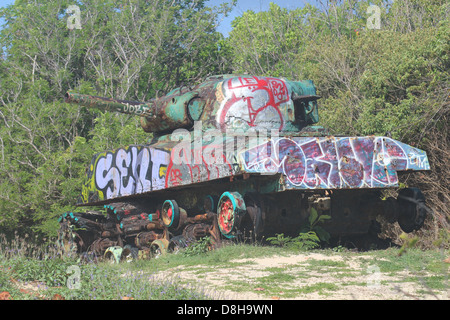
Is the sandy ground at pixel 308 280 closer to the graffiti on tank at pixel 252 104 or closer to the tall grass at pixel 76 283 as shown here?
the tall grass at pixel 76 283

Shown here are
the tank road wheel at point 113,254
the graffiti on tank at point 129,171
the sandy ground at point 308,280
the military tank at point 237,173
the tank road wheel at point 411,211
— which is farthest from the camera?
the tank road wheel at point 113,254

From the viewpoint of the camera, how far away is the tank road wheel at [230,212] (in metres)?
11.3

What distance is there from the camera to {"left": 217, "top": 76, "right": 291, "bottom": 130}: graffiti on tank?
1295 cm

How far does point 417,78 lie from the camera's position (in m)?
16.3

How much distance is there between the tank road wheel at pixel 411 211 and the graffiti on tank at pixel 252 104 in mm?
2834

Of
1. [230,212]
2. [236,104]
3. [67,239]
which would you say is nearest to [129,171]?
[236,104]

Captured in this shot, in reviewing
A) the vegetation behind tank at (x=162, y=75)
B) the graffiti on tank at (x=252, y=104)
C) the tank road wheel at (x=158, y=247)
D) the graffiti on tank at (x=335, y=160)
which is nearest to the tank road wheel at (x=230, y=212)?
the graffiti on tank at (x=335, y=160)

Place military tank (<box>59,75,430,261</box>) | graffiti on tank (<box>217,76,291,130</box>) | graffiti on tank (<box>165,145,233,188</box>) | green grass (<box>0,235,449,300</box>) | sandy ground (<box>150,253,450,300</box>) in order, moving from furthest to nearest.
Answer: graffiti on tank (<box>217,76,291,130</box>), graffiti on tank (<box>165,145,233,188</box>), military tank (<box>59,75,430,261</box>), sandy ground (<box>150,253,450,300</box>), green grass (<box>0,235,449,300</box>)

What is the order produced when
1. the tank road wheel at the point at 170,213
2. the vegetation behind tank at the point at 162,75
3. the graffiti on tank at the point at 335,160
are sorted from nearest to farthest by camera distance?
the graffiti on tank at the point at 335,160 → the tank road wheel at the point at 170,213 → the vegetation behind tank at the point at 162,75

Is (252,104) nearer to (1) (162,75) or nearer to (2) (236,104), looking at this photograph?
(2) (236,104)

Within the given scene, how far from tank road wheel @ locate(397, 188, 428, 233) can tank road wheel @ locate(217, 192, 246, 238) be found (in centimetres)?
318

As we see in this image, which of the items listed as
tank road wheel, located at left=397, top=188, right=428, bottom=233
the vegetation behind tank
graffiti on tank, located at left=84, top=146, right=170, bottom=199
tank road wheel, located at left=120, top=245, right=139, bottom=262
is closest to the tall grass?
graffiti on tank, located at left=84, top=146, right=170, bottom=199

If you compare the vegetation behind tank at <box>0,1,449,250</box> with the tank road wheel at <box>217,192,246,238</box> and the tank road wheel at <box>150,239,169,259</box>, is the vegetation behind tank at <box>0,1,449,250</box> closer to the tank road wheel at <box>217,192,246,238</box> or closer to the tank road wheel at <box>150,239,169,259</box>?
the tank road wheel at <box>217,192,246,238</box>

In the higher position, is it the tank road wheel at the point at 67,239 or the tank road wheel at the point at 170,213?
the tank road wheel at the point at 170,213
